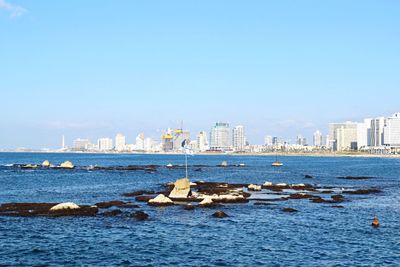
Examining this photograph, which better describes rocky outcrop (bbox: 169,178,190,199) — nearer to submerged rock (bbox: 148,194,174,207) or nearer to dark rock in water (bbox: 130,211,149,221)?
submerged rock (bbox: 148,194,174,207)

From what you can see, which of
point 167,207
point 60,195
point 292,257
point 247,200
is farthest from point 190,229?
point 60,195

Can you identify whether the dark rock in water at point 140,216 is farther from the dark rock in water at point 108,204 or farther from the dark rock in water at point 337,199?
the dark rock in water at point 337,199

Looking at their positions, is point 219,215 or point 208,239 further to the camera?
point 219,215

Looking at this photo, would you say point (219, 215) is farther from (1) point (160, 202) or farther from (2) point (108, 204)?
(2) point (108, 204)

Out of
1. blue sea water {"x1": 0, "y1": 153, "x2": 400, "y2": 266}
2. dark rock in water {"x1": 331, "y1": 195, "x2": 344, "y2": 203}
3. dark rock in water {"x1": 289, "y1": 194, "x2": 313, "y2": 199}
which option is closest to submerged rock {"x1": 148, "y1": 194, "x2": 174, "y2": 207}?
blue sea water {"x1": 0, "y1": 153, "x2": 400, "y2": 266}

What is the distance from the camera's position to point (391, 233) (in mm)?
46812

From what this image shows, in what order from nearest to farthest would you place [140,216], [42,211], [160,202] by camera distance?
[140,216] < [42,211] < [160,202]

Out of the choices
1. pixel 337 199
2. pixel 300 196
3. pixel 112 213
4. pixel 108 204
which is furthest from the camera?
pixel 300 196

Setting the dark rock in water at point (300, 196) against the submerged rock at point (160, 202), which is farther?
the dark rock in water at point (300, 196)

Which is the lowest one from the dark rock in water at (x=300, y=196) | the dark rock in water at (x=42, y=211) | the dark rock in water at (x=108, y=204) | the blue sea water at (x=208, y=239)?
the dark rock in water at (x=300, y=196)

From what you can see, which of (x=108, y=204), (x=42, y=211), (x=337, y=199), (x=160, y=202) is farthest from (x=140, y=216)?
(x=337, y=199)

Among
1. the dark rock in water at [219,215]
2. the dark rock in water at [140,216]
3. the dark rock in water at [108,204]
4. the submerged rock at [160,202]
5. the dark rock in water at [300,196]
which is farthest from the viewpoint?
the dark rock in water at [300,196]

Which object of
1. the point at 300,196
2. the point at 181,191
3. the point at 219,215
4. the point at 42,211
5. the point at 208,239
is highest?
the point at 181,191

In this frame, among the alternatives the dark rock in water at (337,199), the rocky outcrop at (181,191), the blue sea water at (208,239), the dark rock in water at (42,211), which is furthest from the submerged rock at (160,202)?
the dark rock in water at (337,199)
